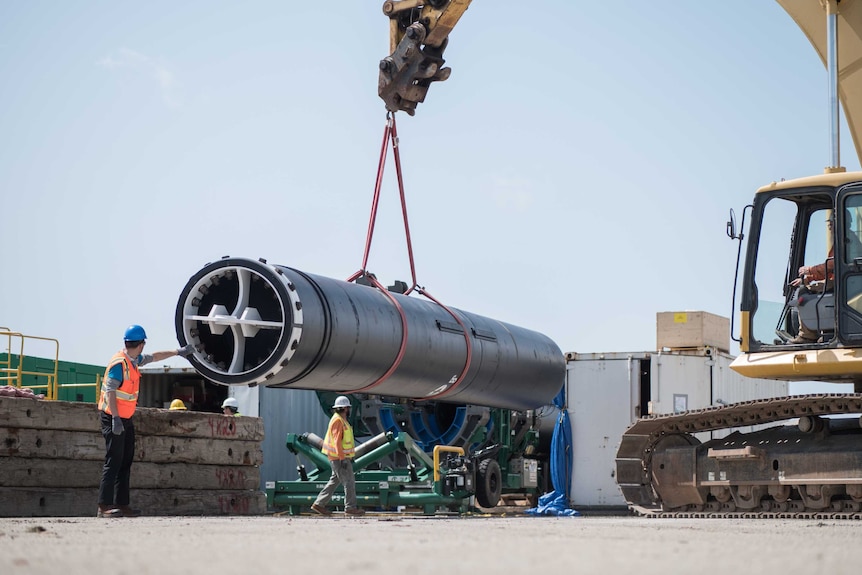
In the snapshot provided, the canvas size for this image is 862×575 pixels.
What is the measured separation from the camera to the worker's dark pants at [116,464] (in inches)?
461

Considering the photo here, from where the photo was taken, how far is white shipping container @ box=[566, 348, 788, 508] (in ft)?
64.1

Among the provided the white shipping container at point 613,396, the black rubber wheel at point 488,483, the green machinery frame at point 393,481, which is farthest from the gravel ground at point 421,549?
the white shipping container at point 613,396

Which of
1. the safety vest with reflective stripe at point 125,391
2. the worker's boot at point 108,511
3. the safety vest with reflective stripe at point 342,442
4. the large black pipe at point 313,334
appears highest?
the large black pipe at point 313,334

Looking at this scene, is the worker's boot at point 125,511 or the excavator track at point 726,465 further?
the worker's boot at point 125,511

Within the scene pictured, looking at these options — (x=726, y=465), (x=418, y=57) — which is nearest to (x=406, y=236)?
(x=418, y=57)

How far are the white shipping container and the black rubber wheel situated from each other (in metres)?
3.89

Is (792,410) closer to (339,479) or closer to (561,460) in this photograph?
(339,479)

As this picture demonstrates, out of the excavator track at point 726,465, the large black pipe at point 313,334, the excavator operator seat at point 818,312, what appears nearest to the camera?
the excavator track at point 726,465

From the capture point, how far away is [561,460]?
19266mm

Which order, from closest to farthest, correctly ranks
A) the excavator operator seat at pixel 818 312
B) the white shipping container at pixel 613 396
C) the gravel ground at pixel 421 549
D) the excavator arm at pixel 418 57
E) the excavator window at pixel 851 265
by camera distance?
the gravel ground at pixel 421 549
the excavator window at pixel 851 265
the excavator operator seat at pixel 818 312
the excavator arm at pixel 418 57
the white shipping container at pixel 613 396

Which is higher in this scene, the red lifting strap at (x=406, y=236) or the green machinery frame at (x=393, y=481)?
the red lifting strap at (x=406, y=236)

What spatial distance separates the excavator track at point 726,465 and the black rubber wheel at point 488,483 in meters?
3.31

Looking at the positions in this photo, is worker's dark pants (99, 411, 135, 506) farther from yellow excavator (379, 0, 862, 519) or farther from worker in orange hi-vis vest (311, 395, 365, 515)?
yellow excavator (379, 0, 862, 519)

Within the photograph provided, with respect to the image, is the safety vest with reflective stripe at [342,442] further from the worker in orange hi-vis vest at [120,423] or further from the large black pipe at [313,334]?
the worker in orange hi-vis vest at [120,423]
